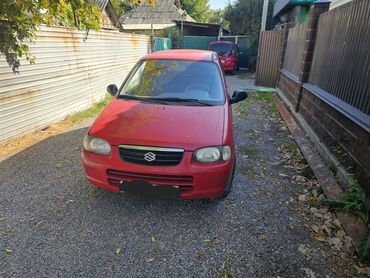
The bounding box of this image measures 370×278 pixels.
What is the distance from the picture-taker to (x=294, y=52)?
7383mm

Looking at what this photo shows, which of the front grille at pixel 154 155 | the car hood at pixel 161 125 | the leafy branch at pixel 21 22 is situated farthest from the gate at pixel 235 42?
the front grille at pixel 154 155

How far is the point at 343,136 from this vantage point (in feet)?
11.7

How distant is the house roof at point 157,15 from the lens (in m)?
26.0

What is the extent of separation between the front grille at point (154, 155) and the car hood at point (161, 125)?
5cm

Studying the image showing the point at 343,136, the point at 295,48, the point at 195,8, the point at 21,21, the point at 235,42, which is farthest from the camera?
the point at 195,8

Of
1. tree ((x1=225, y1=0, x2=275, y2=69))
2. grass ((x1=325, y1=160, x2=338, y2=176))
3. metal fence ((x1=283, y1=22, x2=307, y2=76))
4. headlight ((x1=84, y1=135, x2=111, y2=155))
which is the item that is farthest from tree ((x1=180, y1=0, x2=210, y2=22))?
headlight ((x1=84, y1=135, x2=111, y2=155))

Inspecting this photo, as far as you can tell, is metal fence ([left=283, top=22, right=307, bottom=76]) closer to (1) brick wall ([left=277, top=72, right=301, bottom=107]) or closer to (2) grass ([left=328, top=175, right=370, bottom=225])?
(1) brick wall ([left=277, top=72, right=301, bottom=107])

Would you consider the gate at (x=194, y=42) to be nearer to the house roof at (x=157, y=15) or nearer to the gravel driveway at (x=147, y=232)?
the house roof at (x=157, y=15)

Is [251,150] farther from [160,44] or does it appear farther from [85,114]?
[160,44]

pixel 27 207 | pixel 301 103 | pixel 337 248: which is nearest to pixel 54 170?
pixel 27 207

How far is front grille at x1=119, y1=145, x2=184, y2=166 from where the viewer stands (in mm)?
2705

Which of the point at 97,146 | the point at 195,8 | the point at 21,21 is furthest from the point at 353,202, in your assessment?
the point at 195,8

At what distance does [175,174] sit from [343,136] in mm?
2376

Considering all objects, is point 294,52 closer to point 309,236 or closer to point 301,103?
point 301,103
